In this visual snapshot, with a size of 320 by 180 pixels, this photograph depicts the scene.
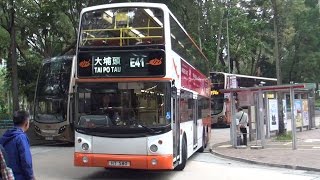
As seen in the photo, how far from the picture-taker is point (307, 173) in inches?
470

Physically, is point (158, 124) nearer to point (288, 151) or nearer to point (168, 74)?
point (168, 74)

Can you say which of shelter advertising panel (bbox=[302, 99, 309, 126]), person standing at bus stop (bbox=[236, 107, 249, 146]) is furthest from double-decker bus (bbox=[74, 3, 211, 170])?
shelter advertising panel (bbox=[302, 99, 309, 126])

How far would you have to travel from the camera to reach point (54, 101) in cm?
2009

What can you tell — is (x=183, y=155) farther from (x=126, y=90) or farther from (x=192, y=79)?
(x=192, y=79)

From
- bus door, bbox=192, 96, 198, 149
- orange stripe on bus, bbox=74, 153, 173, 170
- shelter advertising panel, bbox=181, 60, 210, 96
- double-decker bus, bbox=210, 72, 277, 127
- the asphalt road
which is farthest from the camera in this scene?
double-decker bus, bbox=210, 72, 277, 127

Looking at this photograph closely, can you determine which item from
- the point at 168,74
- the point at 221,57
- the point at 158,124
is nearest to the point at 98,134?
the point at 158,124

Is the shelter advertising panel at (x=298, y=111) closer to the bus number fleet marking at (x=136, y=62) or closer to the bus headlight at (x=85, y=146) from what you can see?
the bus number fleet marking at (x=136, y=62)

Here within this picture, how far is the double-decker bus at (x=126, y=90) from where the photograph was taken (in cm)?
1018

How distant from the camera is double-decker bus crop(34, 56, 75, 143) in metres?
19.9

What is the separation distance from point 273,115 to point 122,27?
12.0 metres

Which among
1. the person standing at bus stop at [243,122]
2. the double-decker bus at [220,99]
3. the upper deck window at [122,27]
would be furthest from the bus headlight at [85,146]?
the double-decker bus at [220,99]

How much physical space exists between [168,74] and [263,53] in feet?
128

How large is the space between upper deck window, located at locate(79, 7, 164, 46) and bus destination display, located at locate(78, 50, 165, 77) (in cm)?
33

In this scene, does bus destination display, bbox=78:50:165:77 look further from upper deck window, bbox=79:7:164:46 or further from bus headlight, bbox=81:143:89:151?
bus headlight, bbox=81:143:89:151
